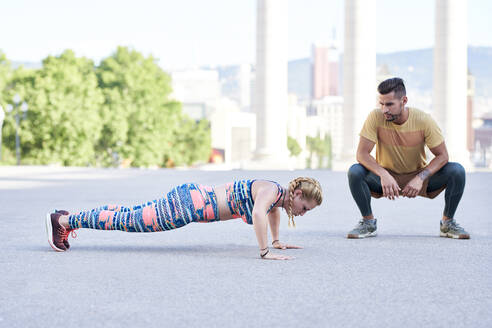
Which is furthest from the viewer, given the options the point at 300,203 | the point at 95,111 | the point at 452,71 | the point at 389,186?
the point at 95,111

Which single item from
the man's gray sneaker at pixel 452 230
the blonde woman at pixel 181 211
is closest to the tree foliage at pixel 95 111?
the man's gray sneaker at pixel 452 230

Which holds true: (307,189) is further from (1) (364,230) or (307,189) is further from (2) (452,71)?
(2) (452,71)

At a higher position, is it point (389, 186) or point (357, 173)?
point (357, 173)

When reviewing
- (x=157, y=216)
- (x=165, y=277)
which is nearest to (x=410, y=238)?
(x=157, y=216)

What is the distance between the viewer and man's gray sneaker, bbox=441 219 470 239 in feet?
42.4

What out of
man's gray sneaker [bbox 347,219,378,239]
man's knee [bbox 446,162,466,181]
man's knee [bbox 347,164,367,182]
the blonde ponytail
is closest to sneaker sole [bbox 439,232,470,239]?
man's knee [bbox 446,162,466,181]

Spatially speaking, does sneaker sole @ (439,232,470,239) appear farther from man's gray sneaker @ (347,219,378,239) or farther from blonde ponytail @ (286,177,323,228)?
blonde ponytail @ (286,177,323,228)

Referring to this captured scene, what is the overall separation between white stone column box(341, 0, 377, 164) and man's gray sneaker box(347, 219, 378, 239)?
34.5 meters

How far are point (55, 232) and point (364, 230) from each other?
518cm

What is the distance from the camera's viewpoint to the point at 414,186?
483 inches

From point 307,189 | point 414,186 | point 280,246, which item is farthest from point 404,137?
point 307,189

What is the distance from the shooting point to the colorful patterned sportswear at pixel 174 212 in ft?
35.6

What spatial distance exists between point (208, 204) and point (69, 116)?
196 ft

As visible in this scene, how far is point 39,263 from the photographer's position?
10055 millimetres
